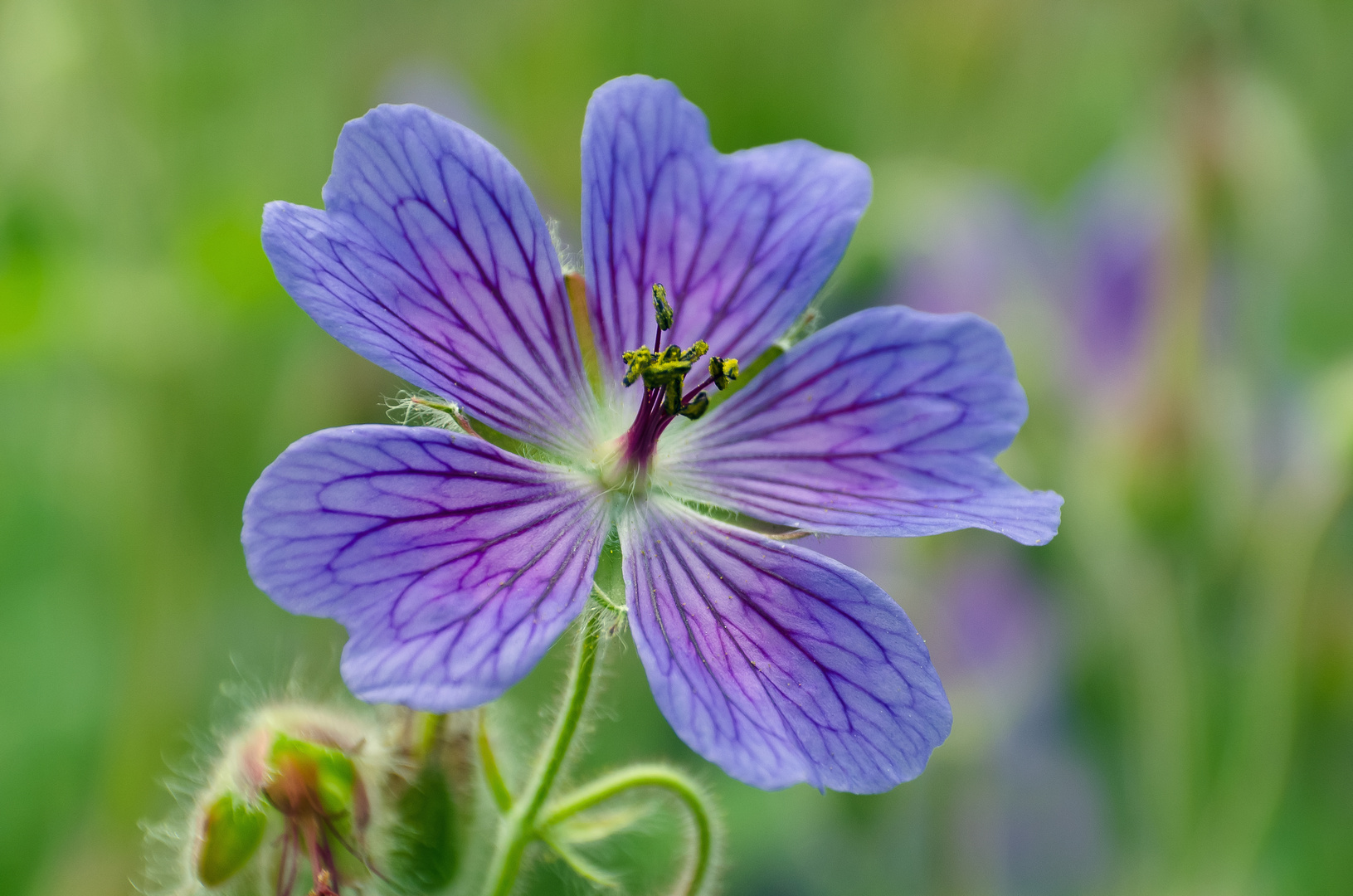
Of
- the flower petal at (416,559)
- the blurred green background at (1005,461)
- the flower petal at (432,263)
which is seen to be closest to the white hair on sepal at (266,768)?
the flower petal at (416,559)

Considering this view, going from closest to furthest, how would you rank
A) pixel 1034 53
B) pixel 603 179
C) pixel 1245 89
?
1. pixel 603 179
2. pixel 1245 89
3. pixel 1034 53

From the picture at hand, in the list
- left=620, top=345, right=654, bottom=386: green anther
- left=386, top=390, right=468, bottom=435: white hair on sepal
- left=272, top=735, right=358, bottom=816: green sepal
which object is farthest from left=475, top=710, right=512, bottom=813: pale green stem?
left=620, top=345, right=654, bottom=386: green anther

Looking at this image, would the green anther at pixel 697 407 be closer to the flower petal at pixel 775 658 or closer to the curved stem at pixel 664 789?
the flower petal at pixel 775 658

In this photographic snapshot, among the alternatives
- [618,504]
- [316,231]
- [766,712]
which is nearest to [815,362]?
[618,504]

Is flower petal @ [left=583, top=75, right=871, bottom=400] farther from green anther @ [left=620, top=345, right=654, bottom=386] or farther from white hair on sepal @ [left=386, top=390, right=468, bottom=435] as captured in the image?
white hair on sepal @ [left=386, top=390, right=468, bottom=435]

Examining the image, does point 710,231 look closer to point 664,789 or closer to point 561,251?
point 561,251

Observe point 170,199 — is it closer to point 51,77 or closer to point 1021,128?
point 51,77
